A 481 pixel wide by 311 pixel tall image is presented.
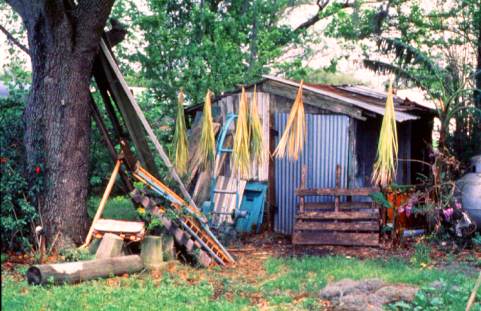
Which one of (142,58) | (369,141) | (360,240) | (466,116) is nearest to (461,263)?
(360,240)

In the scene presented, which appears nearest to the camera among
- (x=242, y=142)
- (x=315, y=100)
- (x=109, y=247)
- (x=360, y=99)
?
(x=109, y=247)

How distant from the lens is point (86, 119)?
406 inches

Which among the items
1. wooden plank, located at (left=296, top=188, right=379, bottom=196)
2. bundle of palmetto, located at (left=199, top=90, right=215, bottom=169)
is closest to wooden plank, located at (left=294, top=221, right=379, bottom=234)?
wooden plank, located at (left=296, top=188, right=379, bottom=196)

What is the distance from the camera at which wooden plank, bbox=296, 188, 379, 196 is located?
11.3 metres

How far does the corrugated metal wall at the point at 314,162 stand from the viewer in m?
12.1

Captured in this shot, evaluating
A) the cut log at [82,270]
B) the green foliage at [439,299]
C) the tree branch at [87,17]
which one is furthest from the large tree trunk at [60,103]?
the green foliage at [439,299]

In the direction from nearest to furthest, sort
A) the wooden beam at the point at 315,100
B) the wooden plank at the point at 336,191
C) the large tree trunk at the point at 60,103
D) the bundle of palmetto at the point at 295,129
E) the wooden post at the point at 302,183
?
the large tree trunk at the point at 60,103, the bundle of palmetto at the point at 295,129, the wooden plank at the point at 336,191, the wooden post at the point at 302,183, the wooden beam at the point at 315,100

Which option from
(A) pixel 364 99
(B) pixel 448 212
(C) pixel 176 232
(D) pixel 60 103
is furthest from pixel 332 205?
(D) pixel 60 103

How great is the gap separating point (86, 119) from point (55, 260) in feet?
7.65

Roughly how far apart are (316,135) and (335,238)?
7.43 ft

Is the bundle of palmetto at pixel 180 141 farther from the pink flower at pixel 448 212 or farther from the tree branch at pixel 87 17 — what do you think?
the pink flower at pixel 448 212

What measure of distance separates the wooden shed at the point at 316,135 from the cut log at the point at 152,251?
395 centimetres

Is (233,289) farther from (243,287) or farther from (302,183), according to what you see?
(302,183)

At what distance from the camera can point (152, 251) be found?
30.0 ft
